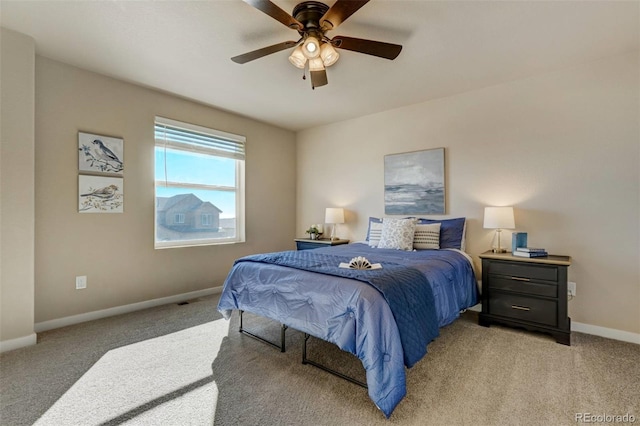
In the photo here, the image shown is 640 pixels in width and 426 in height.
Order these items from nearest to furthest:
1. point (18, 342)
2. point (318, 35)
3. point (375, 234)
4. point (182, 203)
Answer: point (318, 35) < point (18, 342) < point (375, 234) < point (182, 203)

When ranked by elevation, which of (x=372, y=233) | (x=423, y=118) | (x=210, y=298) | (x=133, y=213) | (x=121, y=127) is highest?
(x=423, y=118)

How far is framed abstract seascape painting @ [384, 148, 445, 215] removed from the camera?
367 centimetres

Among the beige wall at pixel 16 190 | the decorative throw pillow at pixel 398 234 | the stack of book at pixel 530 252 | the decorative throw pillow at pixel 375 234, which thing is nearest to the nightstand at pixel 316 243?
the decorative throw pillow at pixel 375 234

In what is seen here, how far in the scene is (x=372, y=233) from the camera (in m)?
3.75

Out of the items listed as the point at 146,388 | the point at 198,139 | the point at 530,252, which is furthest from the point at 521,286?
the point at 198,139

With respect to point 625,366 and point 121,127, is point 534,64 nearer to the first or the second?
point 625,366

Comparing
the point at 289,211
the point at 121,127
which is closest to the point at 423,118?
the point at 289,211

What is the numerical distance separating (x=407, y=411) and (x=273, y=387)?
0.82 meters

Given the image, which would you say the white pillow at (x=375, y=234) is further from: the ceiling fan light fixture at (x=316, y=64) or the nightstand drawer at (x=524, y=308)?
the ceiling fan light fixture at (x=316, y=64)

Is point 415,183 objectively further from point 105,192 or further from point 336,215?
point 105,192

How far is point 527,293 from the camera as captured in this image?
2670 millimetres

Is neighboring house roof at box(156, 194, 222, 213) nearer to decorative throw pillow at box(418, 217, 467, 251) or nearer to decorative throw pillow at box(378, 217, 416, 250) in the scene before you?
decorative throw pillow at box(378, 217, 416, 250)

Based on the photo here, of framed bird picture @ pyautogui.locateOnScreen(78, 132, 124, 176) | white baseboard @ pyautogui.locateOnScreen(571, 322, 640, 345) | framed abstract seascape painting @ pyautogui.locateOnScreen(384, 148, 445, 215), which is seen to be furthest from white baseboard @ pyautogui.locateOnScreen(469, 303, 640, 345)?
framed bird picture @ pyautogui.locateOnScreen(78, 132, 124, 176)

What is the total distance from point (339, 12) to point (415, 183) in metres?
2.49
